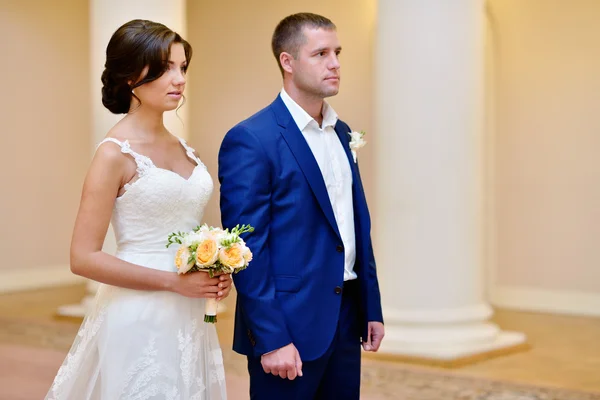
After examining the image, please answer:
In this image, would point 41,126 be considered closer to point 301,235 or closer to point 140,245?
point 140,245

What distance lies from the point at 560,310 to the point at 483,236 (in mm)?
2406

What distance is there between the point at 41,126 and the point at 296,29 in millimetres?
8031


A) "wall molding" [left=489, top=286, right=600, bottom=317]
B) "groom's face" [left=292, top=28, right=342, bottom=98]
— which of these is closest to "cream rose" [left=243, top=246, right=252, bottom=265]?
"groom's face" [left=292, top=28, right=342, bottom=98]

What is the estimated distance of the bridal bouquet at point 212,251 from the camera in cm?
280

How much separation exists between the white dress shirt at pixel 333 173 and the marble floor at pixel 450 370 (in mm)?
2575

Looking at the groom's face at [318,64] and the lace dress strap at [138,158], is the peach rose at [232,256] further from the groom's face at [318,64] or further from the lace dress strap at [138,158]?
the groom's face at [318,64]

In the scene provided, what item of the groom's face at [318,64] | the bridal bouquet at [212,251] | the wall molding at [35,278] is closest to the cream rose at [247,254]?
the bridal bouquet at [212,251]

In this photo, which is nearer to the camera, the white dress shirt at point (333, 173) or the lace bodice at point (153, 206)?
the lace bodice at point (153, 206)

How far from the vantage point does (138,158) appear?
3.01 metres

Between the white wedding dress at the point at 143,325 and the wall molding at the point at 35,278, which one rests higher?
the white wedding dress at the point at 143,325

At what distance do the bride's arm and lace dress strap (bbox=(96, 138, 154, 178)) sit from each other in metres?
0.02

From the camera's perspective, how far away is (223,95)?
10.5 metres

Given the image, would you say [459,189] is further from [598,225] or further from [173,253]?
[173,253]

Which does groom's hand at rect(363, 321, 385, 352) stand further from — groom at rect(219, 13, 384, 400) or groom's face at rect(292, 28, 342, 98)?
groom's face at rect(292, 28, 342, 98)
